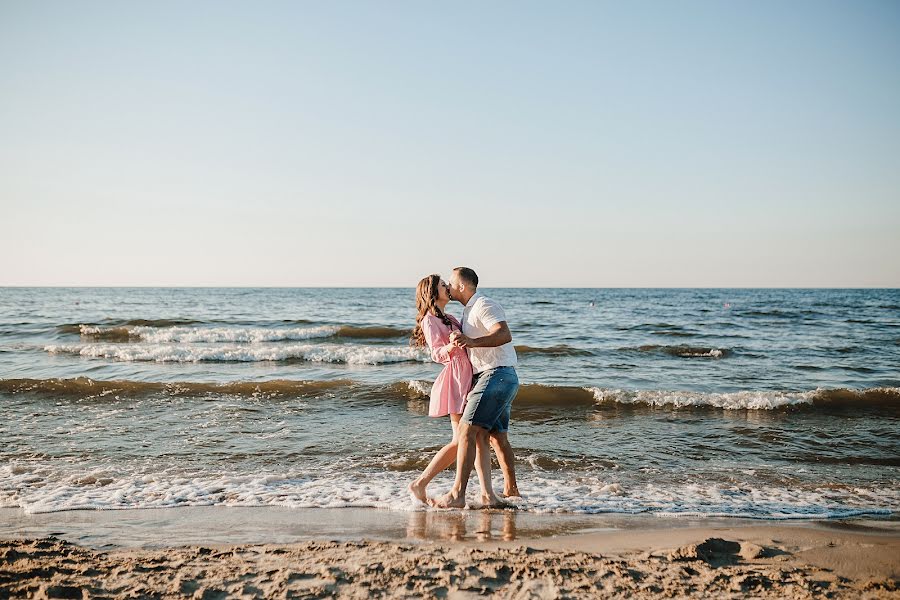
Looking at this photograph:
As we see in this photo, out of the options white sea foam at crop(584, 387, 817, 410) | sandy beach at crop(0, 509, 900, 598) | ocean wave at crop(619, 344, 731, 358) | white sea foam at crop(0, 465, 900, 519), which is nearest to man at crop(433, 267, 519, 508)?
white sea foam at crop(0, 465, 900, 519)

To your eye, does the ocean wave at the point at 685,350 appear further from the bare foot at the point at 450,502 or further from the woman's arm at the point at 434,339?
the woman's arm at the point at 434,339

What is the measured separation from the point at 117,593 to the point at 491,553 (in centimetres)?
226

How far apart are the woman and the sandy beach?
0.70 m

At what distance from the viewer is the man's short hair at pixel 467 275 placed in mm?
5055

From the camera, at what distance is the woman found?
5020mm

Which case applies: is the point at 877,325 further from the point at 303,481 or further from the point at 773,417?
the point at 303,481

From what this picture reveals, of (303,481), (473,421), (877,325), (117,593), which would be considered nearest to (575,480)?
(473,421)

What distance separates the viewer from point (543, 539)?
4426 millimetres

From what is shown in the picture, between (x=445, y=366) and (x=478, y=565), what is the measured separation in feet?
6.49

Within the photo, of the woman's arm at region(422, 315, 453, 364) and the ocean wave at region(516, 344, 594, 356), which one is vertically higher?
the woman's arm at region(422, 315, 453, 364)

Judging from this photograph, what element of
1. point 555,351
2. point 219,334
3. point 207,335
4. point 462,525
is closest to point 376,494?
point 462,525

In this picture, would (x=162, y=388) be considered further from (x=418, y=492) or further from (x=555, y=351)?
(x=555, y=351)

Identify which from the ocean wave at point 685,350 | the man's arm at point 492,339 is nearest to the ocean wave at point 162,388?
the man's arm at point 492,339

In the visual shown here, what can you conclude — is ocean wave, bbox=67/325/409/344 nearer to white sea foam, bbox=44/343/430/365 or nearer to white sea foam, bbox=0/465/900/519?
white sea foam, bbox=44/343/430/365
